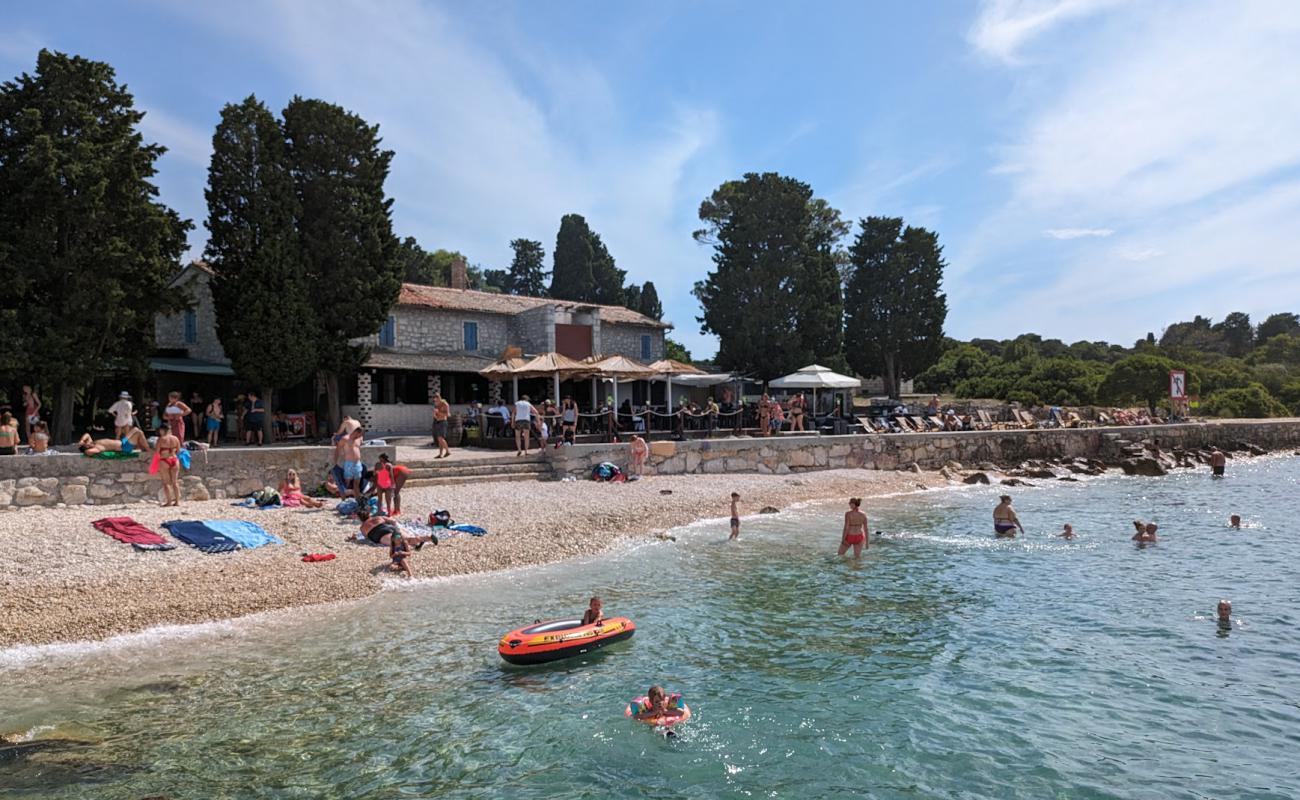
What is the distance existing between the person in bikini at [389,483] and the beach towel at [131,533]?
3.39 metres

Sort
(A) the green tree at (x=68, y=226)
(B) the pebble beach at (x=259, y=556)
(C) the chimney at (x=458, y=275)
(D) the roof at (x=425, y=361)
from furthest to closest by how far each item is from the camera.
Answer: (C) the chimney at (x=458, y=275) < (D) the roof at (x=425, y=361) < (A) the green tree at (x=68, y=226) < (B) the pebble beach at (x=259, y=556)

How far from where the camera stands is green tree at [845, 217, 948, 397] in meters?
44.2

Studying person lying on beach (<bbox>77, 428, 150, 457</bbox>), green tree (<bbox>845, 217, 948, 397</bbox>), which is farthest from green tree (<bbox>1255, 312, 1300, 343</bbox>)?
person lying on beach (<bbox>77, 428, 150, 457</bbox>)

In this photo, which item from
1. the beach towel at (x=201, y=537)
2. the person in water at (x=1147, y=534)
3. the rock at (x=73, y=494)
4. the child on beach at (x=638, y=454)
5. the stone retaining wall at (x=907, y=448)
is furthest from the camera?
the stone retaining wall at (x=907, y=448)

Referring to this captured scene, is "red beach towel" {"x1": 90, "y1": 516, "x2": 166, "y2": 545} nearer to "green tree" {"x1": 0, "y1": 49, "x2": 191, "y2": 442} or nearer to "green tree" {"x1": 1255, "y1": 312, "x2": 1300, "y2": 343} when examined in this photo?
"green tree" {"x1": 0, "y1": 49, "x2": 191, "y2": 442}

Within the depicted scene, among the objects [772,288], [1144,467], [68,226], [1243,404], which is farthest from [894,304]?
[68,226]

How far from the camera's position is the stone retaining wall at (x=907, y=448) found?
830 inches

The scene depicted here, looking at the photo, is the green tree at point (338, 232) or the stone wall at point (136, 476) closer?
the stone wall at point (136, 476)

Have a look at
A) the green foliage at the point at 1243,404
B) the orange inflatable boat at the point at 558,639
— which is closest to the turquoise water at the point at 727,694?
the orange inflatable boat at the point at 558,639

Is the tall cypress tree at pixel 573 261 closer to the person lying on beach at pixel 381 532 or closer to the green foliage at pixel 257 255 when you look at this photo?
the green foliage at pixel 257 255

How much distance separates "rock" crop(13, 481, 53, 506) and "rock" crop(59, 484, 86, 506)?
23cm

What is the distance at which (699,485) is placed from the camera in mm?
20266

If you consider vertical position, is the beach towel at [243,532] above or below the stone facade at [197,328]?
below

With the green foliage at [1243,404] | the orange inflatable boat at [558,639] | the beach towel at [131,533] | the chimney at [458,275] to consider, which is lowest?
the orange inflatable boat at [558,639]
